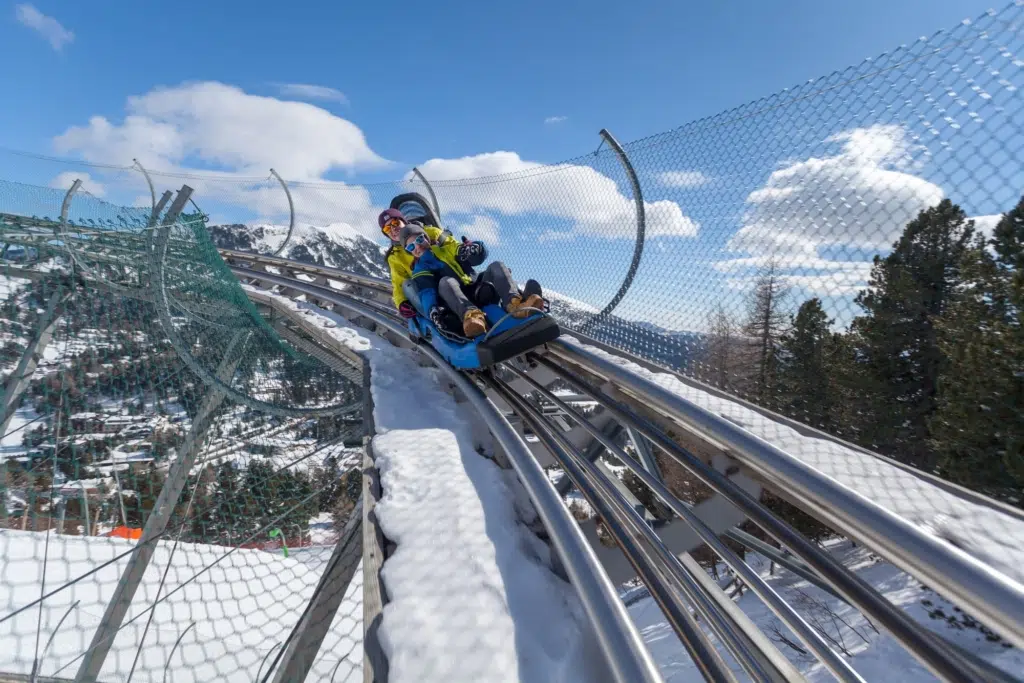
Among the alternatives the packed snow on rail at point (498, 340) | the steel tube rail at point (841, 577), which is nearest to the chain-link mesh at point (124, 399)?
the packed snow on rail at point (498, 340)

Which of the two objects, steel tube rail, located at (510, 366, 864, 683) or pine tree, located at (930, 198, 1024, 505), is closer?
steel tube rail, located at (510, 366, 864, 683)

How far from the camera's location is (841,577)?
1262 millimetres

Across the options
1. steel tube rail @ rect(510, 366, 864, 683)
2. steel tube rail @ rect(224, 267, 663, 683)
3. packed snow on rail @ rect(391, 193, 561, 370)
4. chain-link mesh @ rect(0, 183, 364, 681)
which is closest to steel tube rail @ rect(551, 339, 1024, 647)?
steel tube rail @ rect(510, 366, 864, 683)

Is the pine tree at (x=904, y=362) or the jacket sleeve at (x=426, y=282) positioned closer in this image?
the jacket sleeve at (x=426, y=282)

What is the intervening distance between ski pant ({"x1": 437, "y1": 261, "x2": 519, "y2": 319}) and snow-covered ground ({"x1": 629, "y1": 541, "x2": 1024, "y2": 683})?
8.55ft

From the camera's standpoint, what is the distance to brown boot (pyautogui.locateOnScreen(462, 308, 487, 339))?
3.07 meters

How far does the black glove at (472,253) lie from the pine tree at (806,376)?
13.1 m

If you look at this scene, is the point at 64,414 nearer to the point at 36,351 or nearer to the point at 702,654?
the point at 36,351

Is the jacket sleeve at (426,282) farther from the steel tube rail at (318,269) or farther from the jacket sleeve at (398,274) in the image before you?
the steel tube rail at (318,269)

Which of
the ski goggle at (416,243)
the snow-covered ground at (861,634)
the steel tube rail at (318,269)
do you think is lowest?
the snow-covered ground at (861,634)

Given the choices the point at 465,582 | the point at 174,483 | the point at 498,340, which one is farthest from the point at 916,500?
the point at 174,483

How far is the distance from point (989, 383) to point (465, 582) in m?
9.13

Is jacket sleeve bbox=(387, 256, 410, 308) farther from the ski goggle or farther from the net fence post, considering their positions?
the net fence post

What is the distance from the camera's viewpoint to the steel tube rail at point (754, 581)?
3.69 ft
